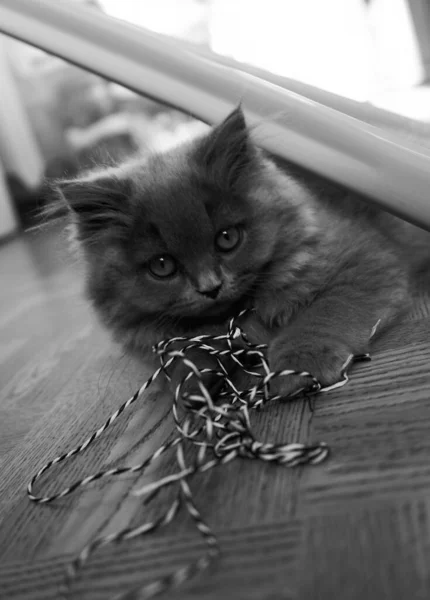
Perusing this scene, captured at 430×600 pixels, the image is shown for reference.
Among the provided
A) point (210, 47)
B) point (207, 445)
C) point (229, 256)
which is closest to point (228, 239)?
point (229, 256)

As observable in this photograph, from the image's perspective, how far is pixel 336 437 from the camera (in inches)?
32.5

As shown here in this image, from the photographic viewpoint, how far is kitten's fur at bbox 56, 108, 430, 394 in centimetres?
109

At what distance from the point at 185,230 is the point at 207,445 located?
402 millimetres

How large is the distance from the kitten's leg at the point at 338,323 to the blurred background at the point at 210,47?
60.3 inches

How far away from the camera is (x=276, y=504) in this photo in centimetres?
71

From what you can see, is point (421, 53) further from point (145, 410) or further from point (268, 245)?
point (145, 410)

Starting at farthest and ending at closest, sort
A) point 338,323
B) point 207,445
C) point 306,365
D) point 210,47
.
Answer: point 210,47, point 338,323, point 306,365, point 207,445

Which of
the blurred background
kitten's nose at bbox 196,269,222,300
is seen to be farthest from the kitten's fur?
the blurred background

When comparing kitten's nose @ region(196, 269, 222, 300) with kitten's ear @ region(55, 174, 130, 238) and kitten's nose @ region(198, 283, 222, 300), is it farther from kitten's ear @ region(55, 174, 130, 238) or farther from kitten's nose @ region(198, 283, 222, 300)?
kitten's ear @ region(55, 174, 130, 238)

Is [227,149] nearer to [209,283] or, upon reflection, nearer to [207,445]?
[209,283]

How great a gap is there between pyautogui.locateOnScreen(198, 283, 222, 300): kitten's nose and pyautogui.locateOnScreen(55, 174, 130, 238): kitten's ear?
206mm

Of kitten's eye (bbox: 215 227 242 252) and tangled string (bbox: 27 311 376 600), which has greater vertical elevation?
kitten's eye (bbox: 215 227 242 252)

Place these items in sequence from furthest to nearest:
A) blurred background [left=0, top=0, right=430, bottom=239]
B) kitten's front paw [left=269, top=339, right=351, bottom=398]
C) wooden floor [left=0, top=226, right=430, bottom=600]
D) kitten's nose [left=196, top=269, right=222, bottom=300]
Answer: blurred background [left=0, top=0, right=430, bottom=239] < kitten's nose [left=196, top=269, right=222, bottom=300] < kitten's front paw [left=269, top=339, right=351, bottom=398] < wooden floor [left=0, top=226, right=430, bottom=600]

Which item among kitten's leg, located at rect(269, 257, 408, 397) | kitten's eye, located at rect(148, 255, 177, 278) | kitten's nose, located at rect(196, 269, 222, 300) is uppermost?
kitten's eye, located at rect(148, 255, 177, 278)
